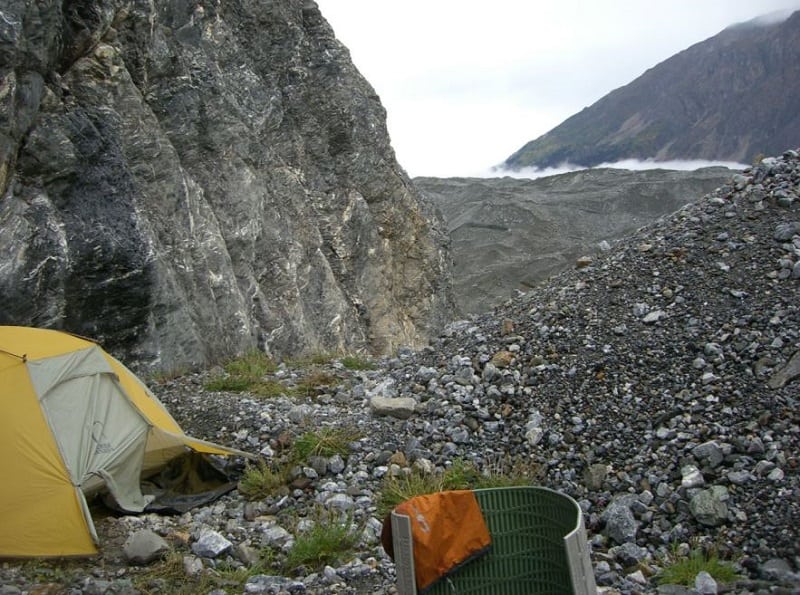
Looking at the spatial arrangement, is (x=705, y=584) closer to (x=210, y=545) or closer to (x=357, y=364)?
(x=210, y=545)

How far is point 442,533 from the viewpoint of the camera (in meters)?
5.32

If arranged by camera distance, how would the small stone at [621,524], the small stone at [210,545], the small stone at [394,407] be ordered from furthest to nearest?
the small stone at [394,407] < the small stone at [210,545] < the small stone at [621,524]

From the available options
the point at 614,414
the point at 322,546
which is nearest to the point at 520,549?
the point at 322,546

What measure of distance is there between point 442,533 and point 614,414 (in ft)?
11.4

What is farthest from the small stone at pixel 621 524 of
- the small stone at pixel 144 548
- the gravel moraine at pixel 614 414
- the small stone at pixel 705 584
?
the small stone at pixel 144 548

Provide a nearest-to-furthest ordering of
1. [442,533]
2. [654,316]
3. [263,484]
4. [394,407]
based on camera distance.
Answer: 1. [442,533]
2. [263,484]
3. [654,316]
4. [394,407]

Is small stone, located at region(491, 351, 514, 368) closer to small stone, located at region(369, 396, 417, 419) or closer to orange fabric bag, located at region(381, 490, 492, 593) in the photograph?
small stone, located at region(369, 396, 417, 419)

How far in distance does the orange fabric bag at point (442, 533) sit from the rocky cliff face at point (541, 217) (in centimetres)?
5992

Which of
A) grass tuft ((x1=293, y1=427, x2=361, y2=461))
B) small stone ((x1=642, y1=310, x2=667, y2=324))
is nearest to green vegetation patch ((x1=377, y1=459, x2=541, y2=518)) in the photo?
grass tuft ((x1=293, y1=427, x2=361, y2=461))

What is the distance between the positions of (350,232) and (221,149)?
7.06 meters

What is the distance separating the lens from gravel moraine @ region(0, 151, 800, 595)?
21.0 feet

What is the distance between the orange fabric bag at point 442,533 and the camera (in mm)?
5250

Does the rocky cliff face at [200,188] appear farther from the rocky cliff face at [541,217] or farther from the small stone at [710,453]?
the rocky cliff face at [541,217]

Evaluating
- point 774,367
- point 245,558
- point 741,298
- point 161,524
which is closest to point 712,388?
point 774,367
